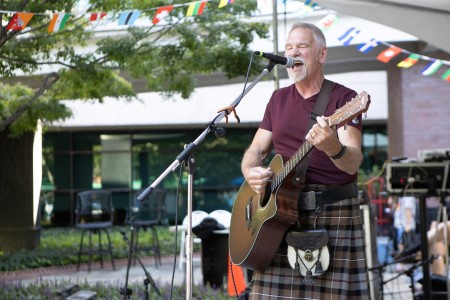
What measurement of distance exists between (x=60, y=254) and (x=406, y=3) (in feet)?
30.6

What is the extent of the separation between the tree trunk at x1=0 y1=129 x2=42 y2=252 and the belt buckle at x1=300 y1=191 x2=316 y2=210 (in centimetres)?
1229

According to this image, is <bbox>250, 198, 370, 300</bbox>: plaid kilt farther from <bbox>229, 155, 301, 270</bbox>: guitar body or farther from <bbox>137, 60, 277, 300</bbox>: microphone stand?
<bbox>137, 60, 277, 300</bbox>: microphone stand

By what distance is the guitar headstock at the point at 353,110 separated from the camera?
2.94m

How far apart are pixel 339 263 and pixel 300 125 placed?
0.68 meters

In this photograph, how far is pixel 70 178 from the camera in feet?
67.3

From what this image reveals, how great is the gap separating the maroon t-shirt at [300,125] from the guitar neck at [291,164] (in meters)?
0.12

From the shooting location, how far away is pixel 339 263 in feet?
11.3

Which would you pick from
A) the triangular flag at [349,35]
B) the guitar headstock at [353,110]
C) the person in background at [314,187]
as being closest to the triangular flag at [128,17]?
the triangular flag at [349,35]

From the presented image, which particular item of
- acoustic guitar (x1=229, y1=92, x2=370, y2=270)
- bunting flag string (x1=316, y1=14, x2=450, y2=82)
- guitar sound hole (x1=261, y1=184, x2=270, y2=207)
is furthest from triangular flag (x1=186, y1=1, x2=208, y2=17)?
guitar sound hole (x1=261, y1=184, x2=270, y2=207)

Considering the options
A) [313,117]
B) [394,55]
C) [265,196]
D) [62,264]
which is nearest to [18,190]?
[62,264]

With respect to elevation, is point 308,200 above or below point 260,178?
below

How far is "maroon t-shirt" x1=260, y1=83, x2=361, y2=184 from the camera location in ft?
11.3

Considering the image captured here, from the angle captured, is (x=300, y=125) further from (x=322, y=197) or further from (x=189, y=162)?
(x=189, y=162)

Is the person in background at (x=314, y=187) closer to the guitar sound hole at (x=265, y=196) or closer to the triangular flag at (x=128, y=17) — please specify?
the guitar sound hole at (x=265, y=196)
